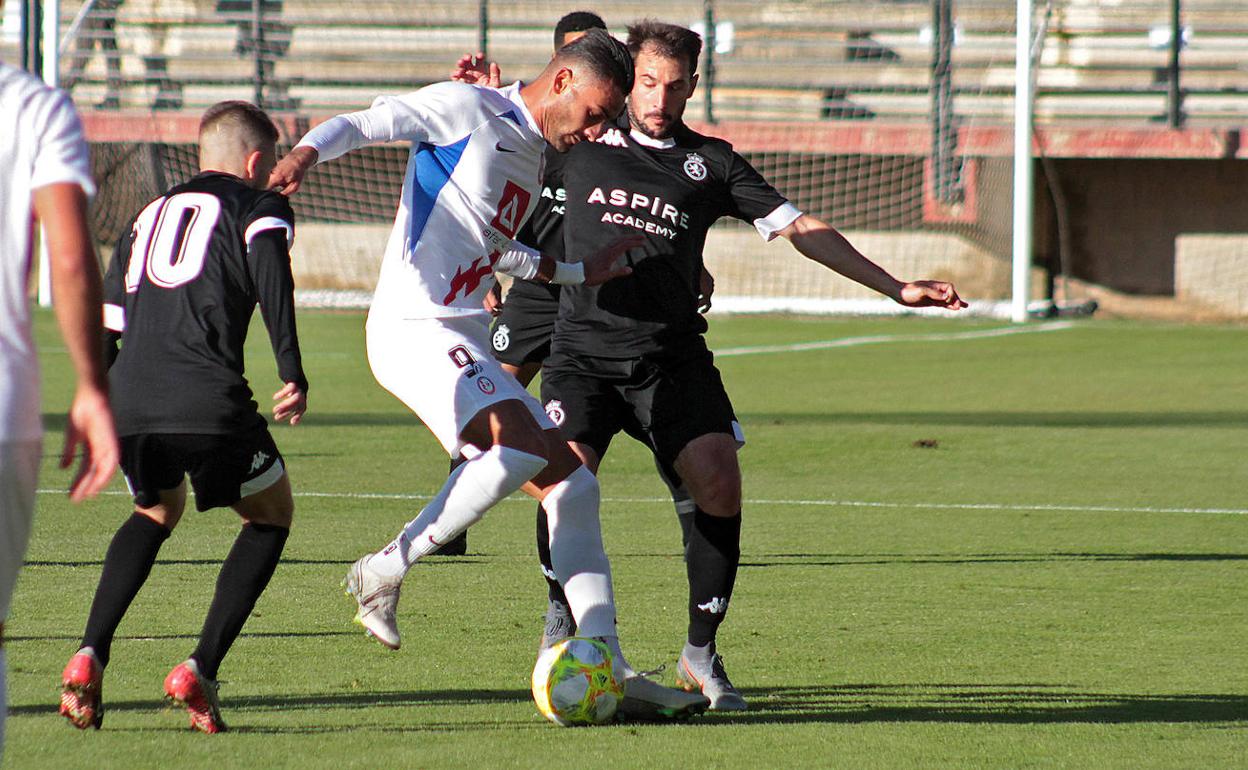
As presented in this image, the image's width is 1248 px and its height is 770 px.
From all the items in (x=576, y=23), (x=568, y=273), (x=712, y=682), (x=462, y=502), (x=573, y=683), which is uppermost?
(x=576, y=23)

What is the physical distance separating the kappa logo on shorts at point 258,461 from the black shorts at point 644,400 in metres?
1.09

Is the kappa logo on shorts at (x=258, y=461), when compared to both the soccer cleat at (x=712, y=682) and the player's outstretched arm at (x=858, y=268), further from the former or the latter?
the player's outstretched arm at (x=858, y=268)

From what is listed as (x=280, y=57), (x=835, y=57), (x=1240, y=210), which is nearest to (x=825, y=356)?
(x=1240, y=210)

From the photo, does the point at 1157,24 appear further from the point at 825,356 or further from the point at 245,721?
the point at 245,721

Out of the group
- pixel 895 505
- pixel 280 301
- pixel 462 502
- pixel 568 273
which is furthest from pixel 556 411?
pixel 895 505

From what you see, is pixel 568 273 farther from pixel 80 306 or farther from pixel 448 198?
pixel 80 306

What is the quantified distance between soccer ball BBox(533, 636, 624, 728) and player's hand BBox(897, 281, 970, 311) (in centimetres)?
147

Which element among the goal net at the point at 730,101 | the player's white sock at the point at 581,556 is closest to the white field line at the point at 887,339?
the goal net at the point at 730,101

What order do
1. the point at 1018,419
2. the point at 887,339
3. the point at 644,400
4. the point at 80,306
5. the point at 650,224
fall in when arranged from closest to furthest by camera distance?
the point at 80,306
the point at 644,400
the point at 650,224
the point at 1018,419
the point at 887,339

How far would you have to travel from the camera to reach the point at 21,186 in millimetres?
2963

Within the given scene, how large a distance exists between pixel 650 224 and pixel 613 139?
1.18 feet

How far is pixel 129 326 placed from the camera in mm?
4594

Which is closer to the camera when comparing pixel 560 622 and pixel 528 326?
pixel 560 622

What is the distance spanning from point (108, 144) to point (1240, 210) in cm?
1459
